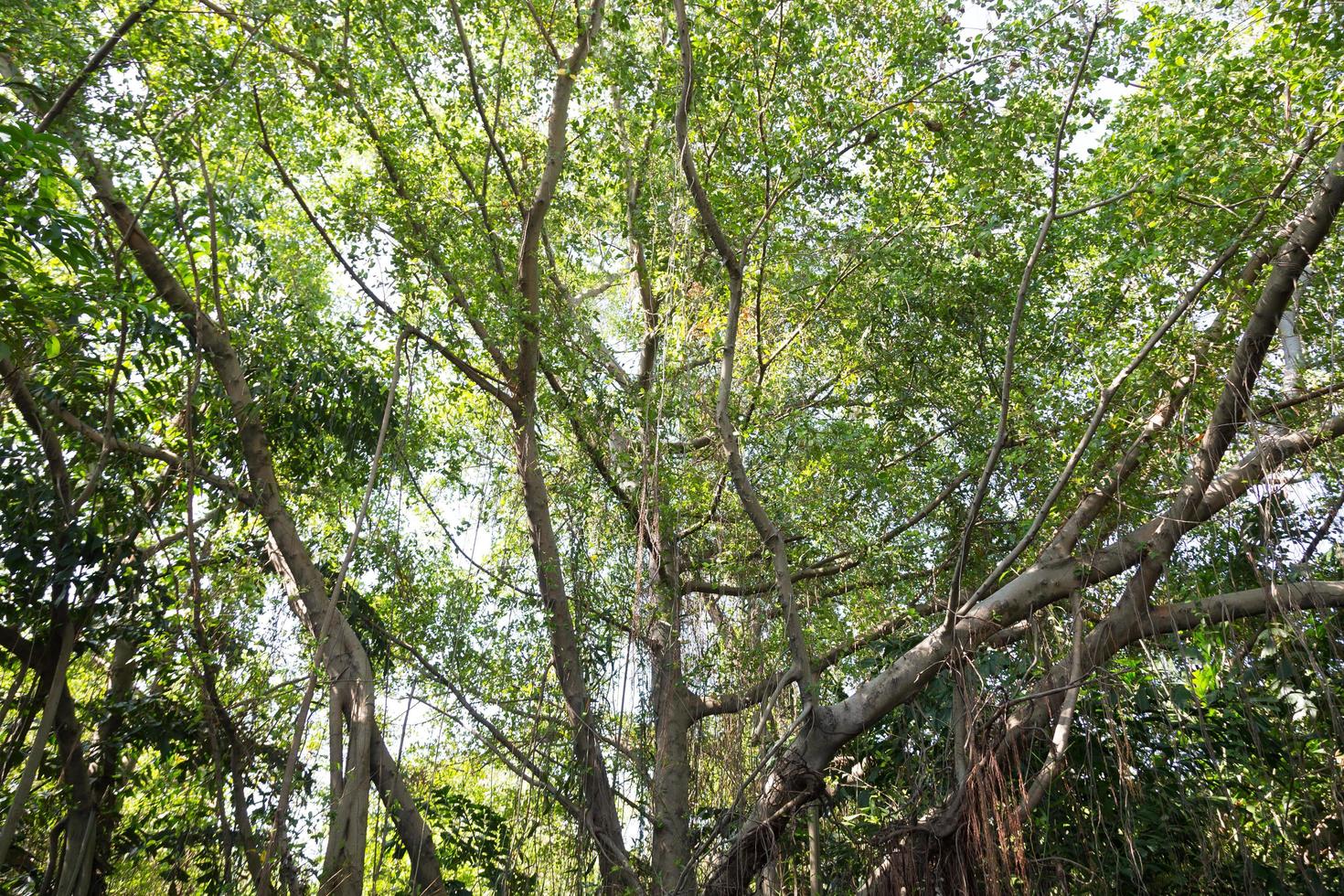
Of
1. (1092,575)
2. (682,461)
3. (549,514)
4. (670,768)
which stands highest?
(682,461)

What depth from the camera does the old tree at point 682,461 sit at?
3623mm

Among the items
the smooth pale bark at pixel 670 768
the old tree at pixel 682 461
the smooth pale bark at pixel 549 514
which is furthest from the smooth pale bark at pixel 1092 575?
the smooth pale bark at pixel 549 514

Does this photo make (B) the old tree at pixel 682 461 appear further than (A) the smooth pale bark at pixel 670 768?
No

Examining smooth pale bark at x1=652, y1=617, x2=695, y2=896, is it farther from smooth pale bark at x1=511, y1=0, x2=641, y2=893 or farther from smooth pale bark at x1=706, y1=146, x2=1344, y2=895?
smooth pale bark at x1=706, y1=146, x2=1344, y2=895

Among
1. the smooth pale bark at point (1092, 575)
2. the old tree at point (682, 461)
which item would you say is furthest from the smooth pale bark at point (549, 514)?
the smooth pale bark at point (1092, 575)

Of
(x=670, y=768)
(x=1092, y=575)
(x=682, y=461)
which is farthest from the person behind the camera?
(x=682, y=461)

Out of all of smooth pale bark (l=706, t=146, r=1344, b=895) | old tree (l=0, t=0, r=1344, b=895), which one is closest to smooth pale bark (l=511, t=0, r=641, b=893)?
old tree (l=0, t=0, r=1344, b=895)

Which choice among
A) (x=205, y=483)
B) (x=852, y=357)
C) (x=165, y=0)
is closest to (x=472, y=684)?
(x=205, y=483)

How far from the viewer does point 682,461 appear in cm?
531

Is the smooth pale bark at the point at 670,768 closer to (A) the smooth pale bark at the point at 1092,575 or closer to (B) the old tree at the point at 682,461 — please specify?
(B) the old tree at the point at 682,461

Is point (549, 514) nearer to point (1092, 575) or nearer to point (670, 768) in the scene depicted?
point (670, 768)

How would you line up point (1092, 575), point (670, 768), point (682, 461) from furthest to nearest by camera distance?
point (682, 461), point (670, 768), point (1092, 575)

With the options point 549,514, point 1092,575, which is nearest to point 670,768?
point 549,514

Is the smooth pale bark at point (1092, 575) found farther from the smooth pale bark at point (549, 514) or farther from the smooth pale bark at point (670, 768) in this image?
the smooth pale bark at point (549, 514)
